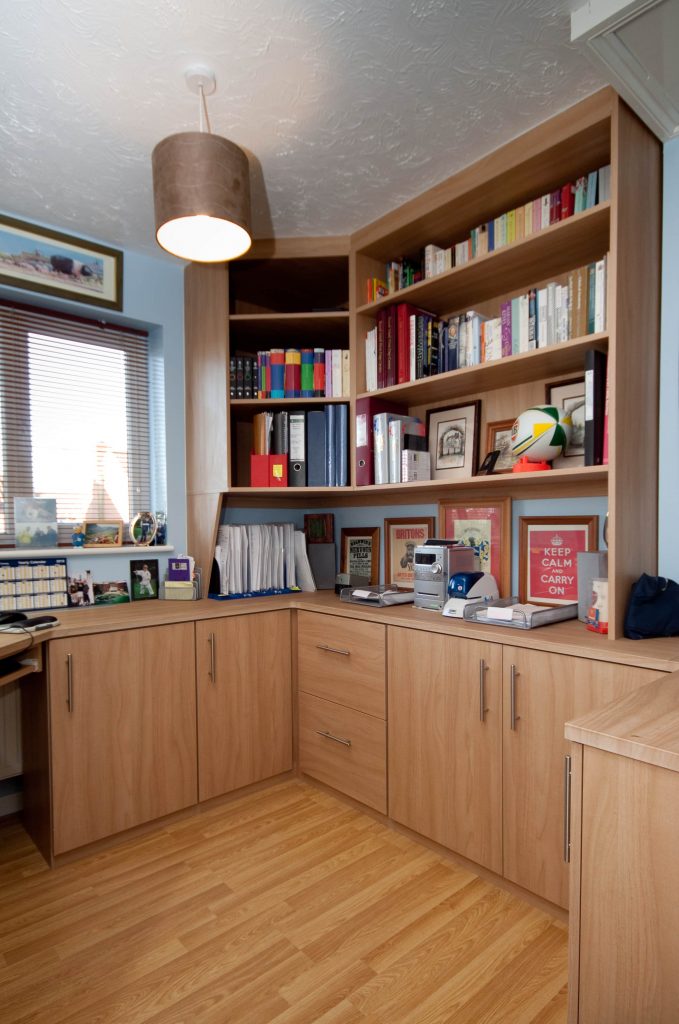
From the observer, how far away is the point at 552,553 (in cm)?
211

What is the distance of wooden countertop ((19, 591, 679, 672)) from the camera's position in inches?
59.2

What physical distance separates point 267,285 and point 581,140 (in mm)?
1558

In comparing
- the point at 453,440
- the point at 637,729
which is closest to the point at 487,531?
the point at 453,440

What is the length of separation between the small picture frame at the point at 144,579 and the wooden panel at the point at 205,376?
1.32ft

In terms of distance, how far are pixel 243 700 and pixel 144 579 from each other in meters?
0.74

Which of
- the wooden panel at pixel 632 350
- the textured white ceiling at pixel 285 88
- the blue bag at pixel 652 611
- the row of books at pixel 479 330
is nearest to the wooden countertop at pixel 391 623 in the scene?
the blue bag at pixel 652 611

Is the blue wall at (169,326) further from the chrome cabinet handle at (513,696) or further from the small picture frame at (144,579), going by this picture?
the chrome cabinet handle at (513,696)

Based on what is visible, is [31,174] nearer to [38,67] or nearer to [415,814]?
[38,67]

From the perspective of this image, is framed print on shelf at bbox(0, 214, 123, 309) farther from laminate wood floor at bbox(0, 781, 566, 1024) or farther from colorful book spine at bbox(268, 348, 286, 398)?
laminate wood floor at bbox(0, 781, 566, 1024)

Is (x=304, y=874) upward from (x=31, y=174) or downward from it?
downward

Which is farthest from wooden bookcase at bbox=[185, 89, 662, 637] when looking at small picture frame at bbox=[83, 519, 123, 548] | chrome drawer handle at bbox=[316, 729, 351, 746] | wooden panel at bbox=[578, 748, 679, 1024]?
chrome drawer handle at bbox=[316, 729, 351, 746]

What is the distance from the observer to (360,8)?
138 centimetres

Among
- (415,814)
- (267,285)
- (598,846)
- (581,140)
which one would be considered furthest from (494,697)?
(267,285)

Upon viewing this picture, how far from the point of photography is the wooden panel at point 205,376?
103 inches
